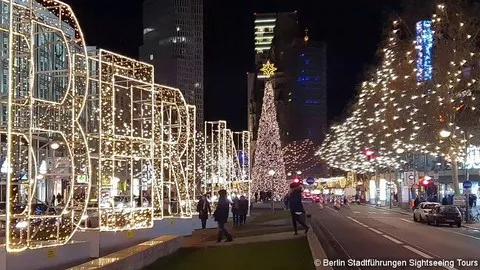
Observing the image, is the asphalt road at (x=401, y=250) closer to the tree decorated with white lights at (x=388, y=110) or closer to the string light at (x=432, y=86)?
the string light at (x=432, y=86)

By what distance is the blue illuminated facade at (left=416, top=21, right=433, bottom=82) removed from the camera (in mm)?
49844

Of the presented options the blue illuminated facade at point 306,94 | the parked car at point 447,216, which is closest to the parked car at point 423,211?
the parked car at point 447,216

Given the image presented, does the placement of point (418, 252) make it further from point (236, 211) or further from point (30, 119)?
point (236, 211)

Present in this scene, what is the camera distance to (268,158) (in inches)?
2464

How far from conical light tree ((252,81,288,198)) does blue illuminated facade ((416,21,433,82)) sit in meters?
16.7

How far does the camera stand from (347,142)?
89.2 metres

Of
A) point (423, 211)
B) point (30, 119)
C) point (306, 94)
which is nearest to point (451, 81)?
point (423, 211)

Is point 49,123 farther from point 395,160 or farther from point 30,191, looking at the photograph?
point 395,160

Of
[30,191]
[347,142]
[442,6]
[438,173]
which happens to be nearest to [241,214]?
[442,6]

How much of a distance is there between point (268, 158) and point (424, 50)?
18.0m

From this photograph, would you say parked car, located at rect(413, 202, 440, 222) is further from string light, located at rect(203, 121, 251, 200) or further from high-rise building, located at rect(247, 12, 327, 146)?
high-rise building, located at rect(247, 12, 327, 146)

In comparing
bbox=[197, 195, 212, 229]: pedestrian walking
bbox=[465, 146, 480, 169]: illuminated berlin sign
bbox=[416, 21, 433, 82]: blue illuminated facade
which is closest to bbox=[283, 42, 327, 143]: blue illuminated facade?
bbox=[465, 146, 480, 169]: illuminated berlin sign

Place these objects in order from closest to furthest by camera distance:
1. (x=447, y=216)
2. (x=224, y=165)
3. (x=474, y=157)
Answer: (x=447, y=216) < (x=224, y=165) < (x=474, y=157)

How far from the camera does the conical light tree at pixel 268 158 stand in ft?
205
